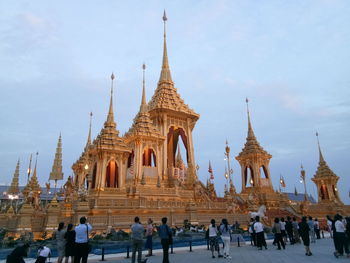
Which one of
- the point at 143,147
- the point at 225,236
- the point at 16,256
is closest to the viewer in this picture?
the point at 16,256

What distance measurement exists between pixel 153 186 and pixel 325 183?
29.3m

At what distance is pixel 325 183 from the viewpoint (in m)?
42.8

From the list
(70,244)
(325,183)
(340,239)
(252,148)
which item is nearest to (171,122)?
(252,148)

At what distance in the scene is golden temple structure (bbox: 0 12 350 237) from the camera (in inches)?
749

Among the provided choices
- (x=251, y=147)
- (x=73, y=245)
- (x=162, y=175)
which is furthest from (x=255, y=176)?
(x=73, y=245)

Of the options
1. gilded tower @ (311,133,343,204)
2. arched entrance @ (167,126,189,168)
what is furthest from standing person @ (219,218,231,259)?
gilded tower @ (311,133,343,204)

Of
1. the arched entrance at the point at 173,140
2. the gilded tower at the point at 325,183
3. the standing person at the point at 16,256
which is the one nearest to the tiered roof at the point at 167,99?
the arched entrance at the point at 173,140

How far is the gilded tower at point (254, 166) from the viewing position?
3941 cm

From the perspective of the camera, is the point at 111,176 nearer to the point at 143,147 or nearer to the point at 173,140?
the point at 143,147

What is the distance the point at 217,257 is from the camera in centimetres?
1038

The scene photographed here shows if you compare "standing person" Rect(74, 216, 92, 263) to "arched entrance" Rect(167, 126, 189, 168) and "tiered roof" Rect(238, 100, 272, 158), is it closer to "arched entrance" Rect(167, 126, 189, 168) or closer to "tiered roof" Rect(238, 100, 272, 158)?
"arched entrance" Rect(167, 126, 189, 168)

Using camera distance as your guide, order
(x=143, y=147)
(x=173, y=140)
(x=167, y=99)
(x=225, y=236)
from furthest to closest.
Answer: (x=173, y=140) < (x=167, y=99) < (x=143, y=147) < (x=225, y=236)

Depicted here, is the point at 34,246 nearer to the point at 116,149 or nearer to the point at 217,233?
the point at 217,233

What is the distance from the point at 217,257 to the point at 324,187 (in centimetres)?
A: 3974
